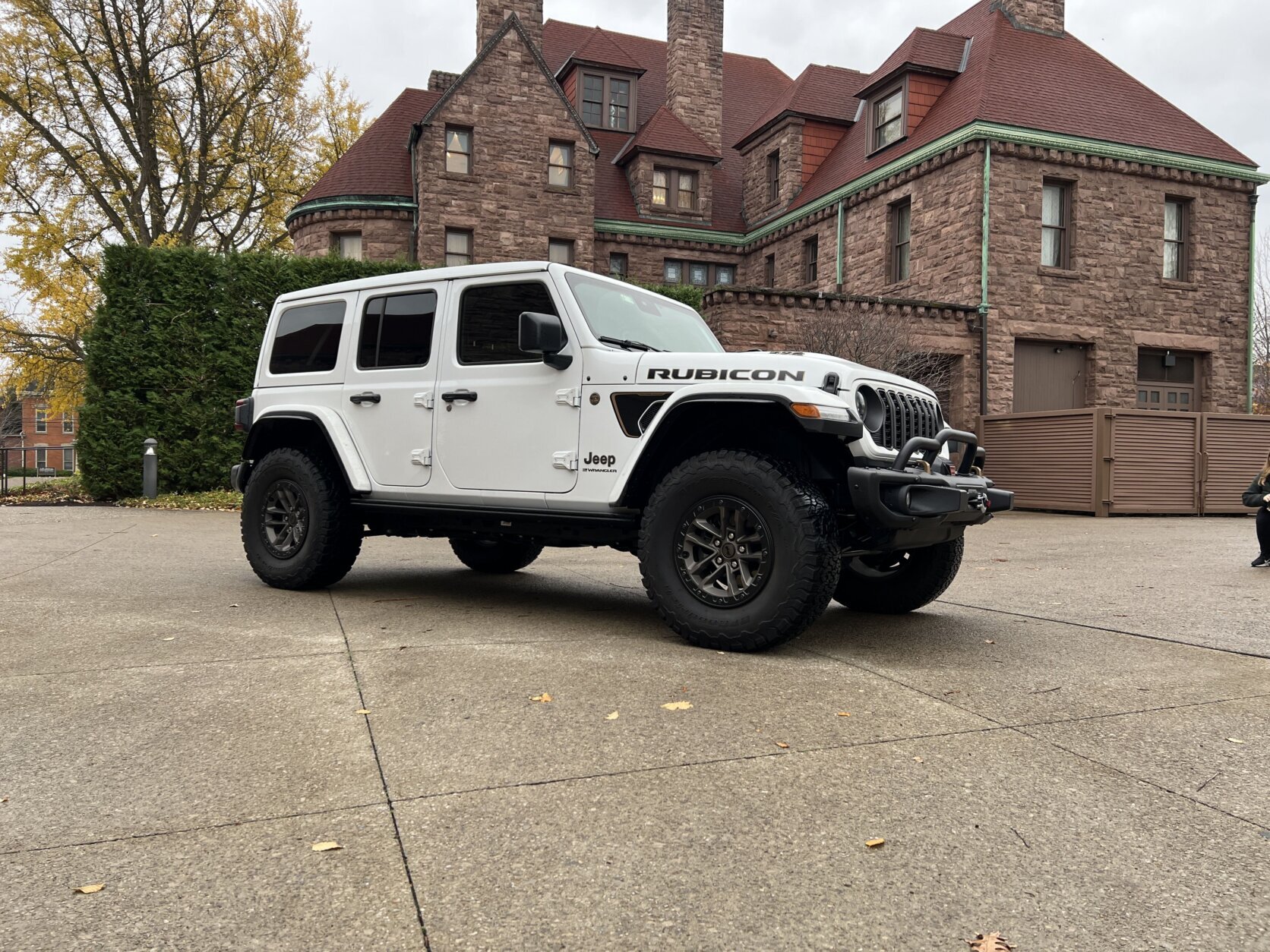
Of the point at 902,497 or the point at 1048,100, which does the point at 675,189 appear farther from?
the point at 902,497

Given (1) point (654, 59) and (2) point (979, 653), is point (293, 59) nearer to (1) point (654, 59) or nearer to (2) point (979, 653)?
(1) point (654, 59)

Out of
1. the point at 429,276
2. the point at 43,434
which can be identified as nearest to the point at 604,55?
the point at 429,276

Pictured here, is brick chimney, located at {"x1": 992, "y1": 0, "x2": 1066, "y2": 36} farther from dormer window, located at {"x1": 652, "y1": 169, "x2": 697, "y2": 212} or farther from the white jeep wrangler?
the white jeep wrangler

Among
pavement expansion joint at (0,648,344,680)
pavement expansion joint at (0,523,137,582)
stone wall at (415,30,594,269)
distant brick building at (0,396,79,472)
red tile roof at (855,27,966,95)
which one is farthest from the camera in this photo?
distant brick building at (0,396,79,472)

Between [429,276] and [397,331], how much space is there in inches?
16.9

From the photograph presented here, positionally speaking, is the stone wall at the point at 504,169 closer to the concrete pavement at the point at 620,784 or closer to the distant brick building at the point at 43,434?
Answer: the concrete pavement at the point at 620,784

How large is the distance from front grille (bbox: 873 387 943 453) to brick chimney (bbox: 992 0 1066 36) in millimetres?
22042

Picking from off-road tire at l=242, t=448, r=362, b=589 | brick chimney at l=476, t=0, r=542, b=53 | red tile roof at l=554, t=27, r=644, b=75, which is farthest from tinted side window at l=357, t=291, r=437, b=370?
red tile roof at l=554, t=27, r=644, b=75

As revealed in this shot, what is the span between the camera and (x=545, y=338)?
16.8 ft

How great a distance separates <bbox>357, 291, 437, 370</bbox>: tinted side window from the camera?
6.12 m

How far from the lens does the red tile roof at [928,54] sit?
74.3 ft

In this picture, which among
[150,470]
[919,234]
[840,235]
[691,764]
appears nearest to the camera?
[691,764]

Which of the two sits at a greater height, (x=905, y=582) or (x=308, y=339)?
(x=308, y=339)

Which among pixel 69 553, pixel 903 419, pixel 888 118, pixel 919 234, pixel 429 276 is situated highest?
pixel 888 118
